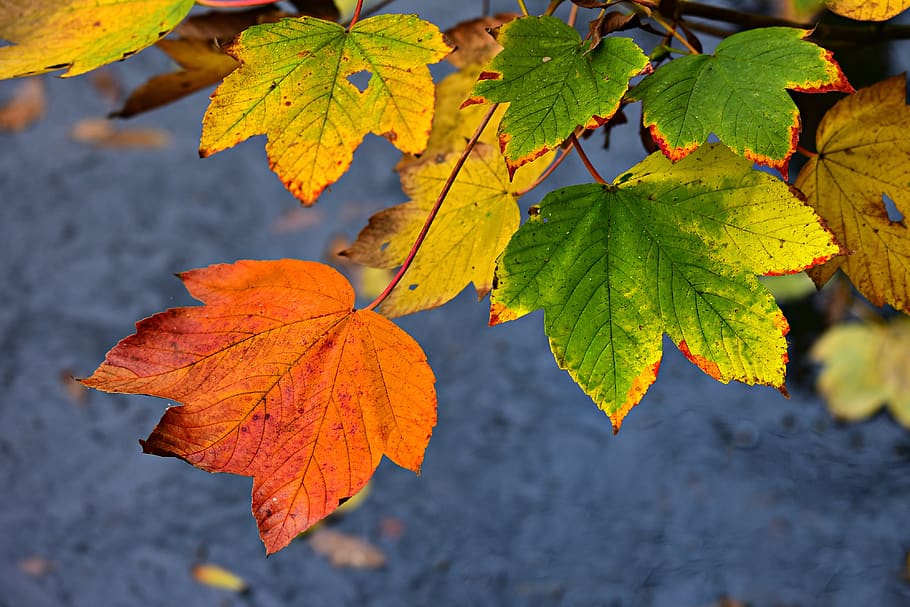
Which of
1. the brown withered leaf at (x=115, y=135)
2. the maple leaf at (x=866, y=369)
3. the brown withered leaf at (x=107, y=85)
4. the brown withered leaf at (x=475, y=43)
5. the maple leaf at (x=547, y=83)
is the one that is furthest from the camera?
the brown withered leaf at (x=107, y=85)

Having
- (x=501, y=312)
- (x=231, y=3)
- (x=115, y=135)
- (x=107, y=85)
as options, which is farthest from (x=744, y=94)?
(x=107, y=85)

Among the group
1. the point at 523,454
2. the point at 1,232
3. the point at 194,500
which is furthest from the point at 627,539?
the point at 1,232

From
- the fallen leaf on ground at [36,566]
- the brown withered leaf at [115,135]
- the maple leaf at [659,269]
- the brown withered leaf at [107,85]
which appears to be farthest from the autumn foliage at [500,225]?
the brown withered leaf at [107,85]

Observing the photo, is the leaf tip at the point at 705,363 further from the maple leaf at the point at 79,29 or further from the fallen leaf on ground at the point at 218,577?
the fallen leaf on ground at the point at 218,577

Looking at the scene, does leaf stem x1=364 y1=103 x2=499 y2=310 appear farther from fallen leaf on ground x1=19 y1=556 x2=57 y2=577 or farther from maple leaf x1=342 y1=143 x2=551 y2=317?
fallen leaf on ground x1=19 y1=556 x2=57 y2=577

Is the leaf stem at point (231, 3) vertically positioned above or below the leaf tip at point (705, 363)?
above

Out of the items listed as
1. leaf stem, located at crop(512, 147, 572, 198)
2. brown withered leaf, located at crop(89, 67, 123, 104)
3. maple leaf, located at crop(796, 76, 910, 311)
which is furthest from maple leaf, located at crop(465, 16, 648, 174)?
brown withered leaf, located at crop(89, 67, 123, 104)
